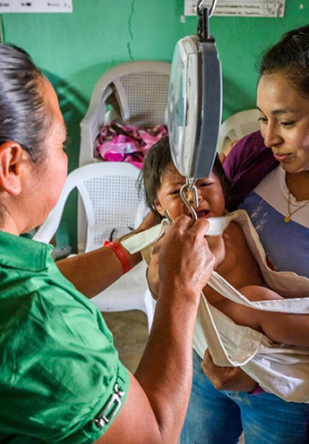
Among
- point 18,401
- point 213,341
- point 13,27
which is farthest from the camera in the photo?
point 13,27

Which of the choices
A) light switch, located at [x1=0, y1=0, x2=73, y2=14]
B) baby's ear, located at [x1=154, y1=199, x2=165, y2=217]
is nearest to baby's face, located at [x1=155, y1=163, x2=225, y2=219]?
baby's ear, located at [x1=154, y1=199, x2=165, y2=217]

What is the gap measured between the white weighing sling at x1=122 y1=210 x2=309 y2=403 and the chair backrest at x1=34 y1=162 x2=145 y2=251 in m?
1.65

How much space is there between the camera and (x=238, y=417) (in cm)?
121

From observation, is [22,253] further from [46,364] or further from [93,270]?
[93,270]

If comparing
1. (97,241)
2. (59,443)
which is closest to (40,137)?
(59,443)

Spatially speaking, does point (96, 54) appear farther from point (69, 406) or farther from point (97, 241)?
point (69, 406)

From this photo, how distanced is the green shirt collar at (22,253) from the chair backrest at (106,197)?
1968mm

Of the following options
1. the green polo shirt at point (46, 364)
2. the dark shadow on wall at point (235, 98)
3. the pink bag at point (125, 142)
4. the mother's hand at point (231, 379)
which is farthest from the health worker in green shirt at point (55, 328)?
the dark shadow on wall at point (235, 98)

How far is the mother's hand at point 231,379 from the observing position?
1.05 meters

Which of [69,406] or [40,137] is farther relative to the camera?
[40,137]

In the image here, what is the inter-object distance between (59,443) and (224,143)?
102 inches

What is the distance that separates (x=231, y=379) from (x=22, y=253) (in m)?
0.60

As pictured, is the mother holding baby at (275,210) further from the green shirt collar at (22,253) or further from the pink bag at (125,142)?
the pink bag at (125,142)

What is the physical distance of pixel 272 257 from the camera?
1105mm
